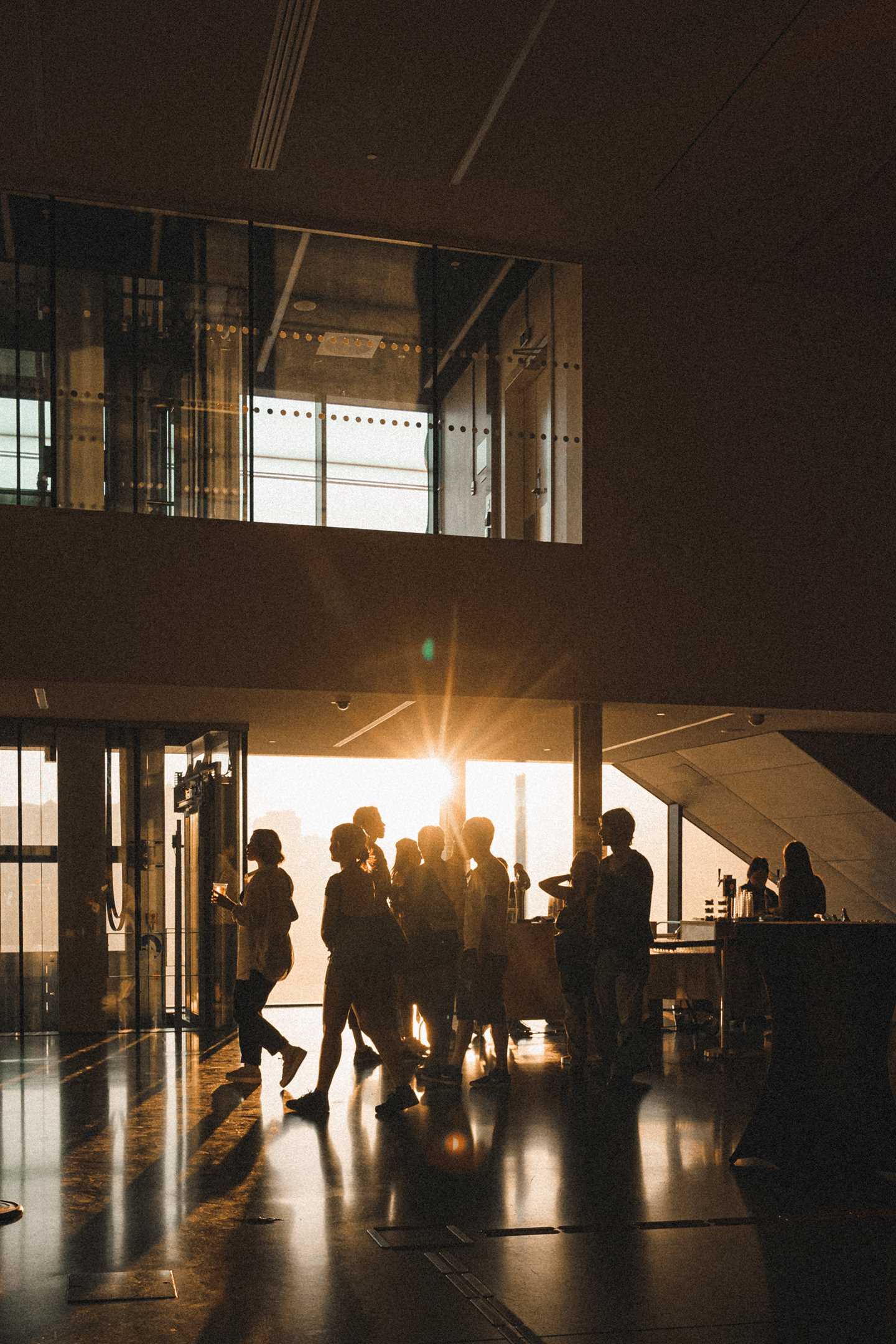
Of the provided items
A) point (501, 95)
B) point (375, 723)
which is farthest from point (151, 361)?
point (375, 723)

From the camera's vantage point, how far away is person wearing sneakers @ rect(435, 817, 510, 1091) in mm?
8828

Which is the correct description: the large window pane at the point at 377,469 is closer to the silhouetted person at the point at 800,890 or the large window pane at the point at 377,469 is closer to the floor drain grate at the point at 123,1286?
the silhouetted person at the point at 800,890

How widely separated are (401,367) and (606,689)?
10.5 feet

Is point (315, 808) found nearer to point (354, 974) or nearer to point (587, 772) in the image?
point (587, 772)

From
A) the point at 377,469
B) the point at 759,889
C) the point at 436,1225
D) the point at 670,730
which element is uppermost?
→ the point at 377,469

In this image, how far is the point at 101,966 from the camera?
40.7ft

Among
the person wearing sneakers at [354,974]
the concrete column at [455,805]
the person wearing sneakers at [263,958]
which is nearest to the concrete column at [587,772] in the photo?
the person wearing sneakers at [263,958]

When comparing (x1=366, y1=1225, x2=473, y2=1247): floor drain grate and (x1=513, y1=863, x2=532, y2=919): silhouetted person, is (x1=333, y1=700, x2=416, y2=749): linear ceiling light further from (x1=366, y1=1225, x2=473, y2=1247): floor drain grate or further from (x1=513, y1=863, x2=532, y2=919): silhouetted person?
(x1=366, y1=1225, x2=473, y2=1247): floor drain grate

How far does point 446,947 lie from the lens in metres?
8.74

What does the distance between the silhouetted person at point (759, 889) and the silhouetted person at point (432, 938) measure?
12.6 feet

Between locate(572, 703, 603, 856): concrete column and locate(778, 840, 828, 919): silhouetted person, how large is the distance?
4.35 m

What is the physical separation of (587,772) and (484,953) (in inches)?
121

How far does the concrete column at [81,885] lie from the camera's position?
1230cm

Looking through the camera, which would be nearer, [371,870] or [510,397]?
[371,870]
